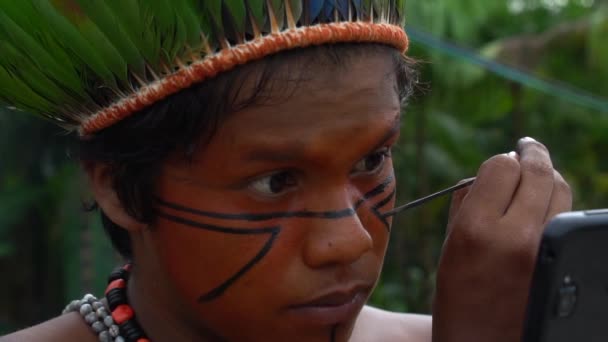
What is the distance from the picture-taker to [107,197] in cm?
165

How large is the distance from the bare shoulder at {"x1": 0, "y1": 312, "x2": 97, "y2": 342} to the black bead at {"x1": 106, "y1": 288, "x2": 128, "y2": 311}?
0.07m

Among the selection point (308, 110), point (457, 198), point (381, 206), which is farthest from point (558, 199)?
point (308, 110)

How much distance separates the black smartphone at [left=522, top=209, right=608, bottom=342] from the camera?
3.37 feet

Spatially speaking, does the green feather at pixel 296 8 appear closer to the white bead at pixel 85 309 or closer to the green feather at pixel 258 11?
the green feather at pixel 258 11

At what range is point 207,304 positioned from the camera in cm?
151

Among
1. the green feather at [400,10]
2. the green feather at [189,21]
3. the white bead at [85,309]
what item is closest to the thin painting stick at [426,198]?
the green feather at [400,10]

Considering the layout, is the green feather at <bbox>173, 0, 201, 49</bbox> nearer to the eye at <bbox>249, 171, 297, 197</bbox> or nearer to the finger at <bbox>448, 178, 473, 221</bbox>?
the eye at <bbox>249, 171, 297, 197</bbox>

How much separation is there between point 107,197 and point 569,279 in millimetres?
939

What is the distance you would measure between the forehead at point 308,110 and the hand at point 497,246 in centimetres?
23

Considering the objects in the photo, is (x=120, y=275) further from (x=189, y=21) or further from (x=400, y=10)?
(x=400, y=10)

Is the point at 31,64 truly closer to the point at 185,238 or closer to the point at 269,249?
the point at 185,238

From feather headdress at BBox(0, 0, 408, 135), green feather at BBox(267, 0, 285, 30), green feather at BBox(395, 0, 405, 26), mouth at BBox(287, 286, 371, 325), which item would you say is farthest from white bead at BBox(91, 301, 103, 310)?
green feather at BBox(395, 0, 405, 26)

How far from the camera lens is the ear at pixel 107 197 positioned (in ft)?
Result: 5.33

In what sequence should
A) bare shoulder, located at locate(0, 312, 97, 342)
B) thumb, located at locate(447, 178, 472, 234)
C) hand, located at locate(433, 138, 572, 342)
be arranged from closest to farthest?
hand, located at locate(433, 138, 572, 342) < thumb, located at locate(447, 178, 472, 234) < bare shoulder, located at locate(0, 312, 97, 342)
